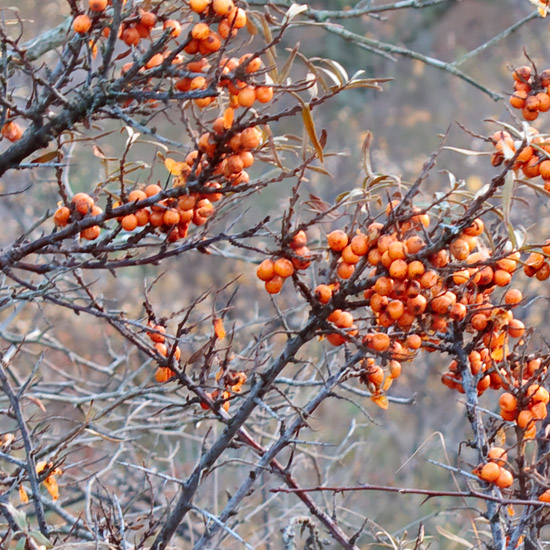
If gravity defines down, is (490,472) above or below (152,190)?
below

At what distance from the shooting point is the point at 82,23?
1.69 metres

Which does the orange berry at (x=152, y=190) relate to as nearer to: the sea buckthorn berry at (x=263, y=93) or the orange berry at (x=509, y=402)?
the sea buckthorn berry at (x=263, y=93)

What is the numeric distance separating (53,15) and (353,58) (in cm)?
455

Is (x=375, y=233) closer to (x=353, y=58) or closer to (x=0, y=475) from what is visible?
(x=0, y=475)

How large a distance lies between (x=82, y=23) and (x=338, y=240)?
2.56ft

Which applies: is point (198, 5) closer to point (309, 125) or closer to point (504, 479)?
point (309, 125)

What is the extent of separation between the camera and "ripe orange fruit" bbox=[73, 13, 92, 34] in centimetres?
169

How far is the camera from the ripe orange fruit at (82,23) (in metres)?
1.69

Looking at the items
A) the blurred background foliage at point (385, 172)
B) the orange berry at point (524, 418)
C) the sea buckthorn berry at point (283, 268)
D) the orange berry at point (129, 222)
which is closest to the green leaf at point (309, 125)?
the sea buckthorn berry at point (283, 268)

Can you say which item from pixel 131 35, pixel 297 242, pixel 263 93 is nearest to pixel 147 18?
pixel 131 35

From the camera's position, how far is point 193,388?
1.89 m

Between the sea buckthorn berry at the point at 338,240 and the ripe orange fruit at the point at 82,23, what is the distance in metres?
0.75

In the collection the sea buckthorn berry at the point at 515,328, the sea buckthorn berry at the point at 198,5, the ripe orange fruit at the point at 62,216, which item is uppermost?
the sea buckthorn berry at the point at 198,5

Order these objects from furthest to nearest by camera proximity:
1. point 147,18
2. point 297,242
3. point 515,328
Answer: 1. point 515,328
2. point 147,18
3. point 297,242
